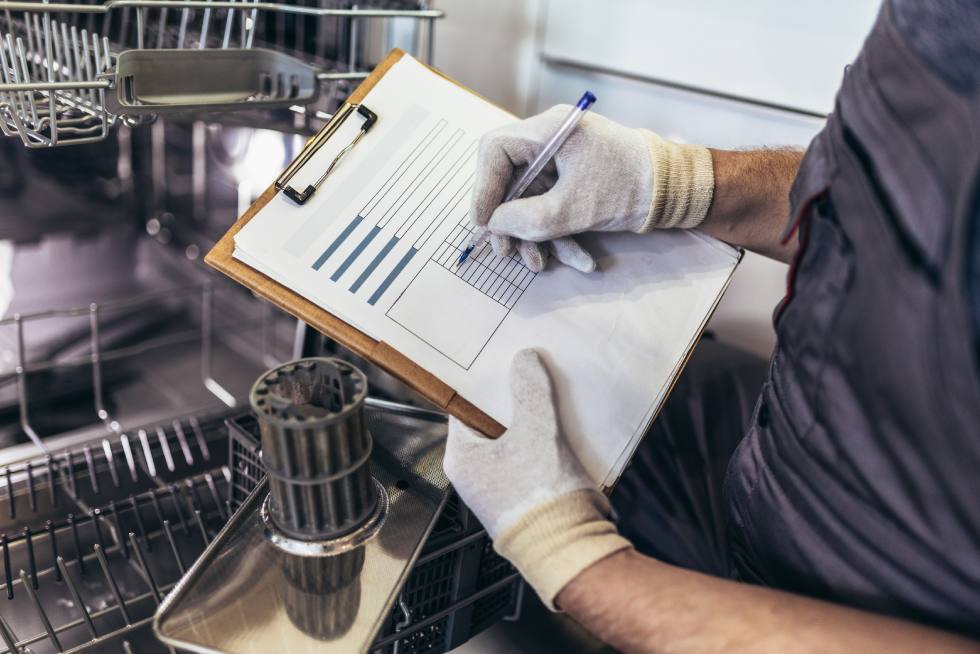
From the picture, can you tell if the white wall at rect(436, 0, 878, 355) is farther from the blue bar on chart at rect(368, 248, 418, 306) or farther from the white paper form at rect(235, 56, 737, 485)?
the blue bar on chart at rect(368, 248, 418, 306)

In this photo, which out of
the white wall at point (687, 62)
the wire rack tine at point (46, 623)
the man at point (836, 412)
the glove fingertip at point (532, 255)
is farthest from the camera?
the white wall at point (687, 62)

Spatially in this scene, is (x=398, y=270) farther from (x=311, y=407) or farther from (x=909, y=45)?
(x=909, y=45)

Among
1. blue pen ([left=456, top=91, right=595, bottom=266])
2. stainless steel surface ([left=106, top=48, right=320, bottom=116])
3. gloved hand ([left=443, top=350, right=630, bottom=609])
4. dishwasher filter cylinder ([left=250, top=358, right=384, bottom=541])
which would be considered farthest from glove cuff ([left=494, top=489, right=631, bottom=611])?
stainless steel surface ([left=106, top=48, right=320, bottom=116])

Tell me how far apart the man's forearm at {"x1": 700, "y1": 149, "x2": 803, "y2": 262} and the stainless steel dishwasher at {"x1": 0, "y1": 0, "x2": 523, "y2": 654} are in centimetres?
34

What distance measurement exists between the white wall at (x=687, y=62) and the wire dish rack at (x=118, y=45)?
191 mm

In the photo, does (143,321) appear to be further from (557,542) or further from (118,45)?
(557,542)

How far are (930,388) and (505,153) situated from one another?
0.36 m

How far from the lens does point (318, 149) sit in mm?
637

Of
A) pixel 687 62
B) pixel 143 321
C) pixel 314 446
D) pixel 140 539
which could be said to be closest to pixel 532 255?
pixel 314 446

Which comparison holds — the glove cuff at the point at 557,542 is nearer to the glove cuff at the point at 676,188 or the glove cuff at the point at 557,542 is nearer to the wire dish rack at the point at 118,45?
the glove cuff at the point at 676,188

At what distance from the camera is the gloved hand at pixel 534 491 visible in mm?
509

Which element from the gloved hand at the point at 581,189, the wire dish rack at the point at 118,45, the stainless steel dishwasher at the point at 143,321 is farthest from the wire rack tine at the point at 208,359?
the gloved hand at the point at 581,189

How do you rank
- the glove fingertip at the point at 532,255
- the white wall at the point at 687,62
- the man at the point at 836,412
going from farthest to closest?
the white wall at the point at 687,62
the glove fingertip at the point at 532,255
the man at the point at 836,412

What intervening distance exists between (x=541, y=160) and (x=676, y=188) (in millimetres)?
129
